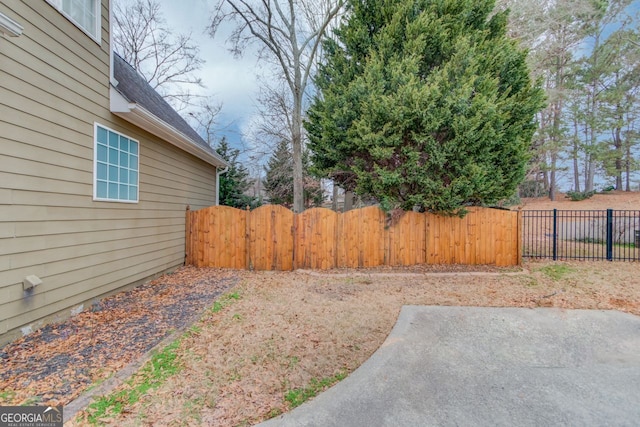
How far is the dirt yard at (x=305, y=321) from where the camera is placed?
7.90ft

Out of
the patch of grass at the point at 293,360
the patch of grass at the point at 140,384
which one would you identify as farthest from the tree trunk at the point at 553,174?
the patch of grass at the point at 140,384

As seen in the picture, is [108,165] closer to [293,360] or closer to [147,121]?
[147,121]

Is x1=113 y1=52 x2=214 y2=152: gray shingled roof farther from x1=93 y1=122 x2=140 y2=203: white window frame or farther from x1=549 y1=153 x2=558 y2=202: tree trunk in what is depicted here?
x1=549 y1=153 x2=558 y2=202: tree trunk

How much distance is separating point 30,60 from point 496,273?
849 centimetres

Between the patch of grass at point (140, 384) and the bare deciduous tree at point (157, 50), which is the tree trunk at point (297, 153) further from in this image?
the patch of grass at point (140, 384)

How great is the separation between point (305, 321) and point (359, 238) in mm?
3685

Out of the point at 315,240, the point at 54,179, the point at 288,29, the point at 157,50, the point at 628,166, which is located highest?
the point at 157,50

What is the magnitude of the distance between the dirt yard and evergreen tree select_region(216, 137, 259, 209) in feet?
24.3

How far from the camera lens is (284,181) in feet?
54.0

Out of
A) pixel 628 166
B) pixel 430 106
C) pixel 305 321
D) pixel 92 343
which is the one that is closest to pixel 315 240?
pixel 305 321

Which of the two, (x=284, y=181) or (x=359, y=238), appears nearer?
(x=359, y=238)

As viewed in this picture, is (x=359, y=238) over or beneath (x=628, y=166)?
beneath

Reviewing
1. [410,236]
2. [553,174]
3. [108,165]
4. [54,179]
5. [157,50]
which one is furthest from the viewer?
[553,174]

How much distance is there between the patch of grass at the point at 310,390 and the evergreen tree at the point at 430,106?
474cm
